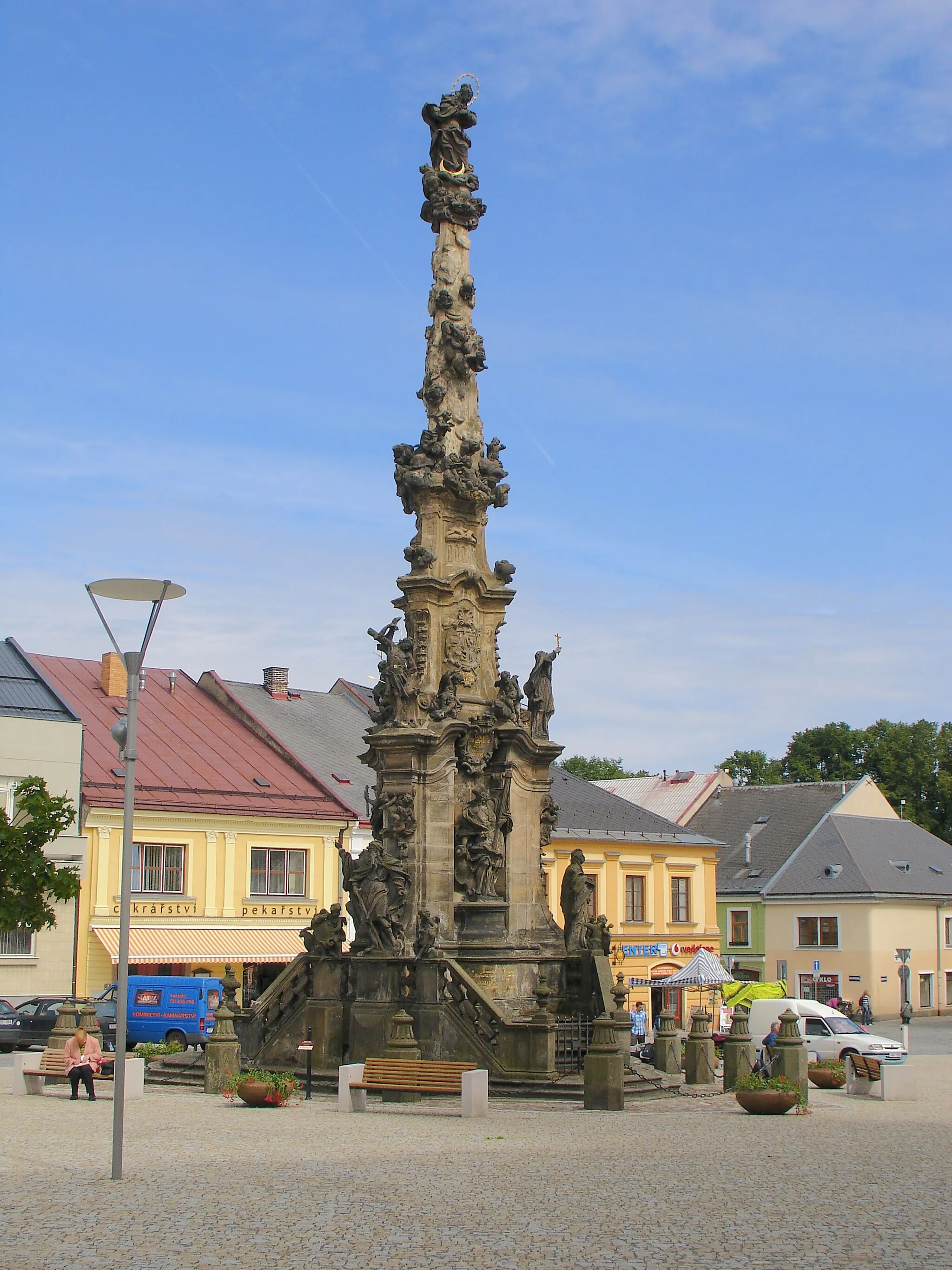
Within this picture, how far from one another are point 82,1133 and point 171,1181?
13.2ft

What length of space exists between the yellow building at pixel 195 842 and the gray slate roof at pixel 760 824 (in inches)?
714

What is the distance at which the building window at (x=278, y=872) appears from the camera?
1836 inches

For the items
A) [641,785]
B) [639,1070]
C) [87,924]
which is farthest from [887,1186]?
[641,785]

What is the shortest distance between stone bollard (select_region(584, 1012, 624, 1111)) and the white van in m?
11.6

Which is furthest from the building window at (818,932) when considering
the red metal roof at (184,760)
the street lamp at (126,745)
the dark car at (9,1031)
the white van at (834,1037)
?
the street lamp at (126,745)

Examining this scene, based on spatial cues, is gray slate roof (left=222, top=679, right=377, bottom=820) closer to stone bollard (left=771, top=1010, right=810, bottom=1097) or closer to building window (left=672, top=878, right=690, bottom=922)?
building window (left=672, top=878, right=690, bottom=922)

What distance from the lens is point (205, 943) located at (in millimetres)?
43656

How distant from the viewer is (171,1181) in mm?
13633

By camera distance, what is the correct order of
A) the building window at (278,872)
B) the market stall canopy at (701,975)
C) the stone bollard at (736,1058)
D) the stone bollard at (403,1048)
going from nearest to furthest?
the stone bollard at (403,1048) < the stone bollard at (736,1058) < the market stall canopy at (701,975) < the building window at (278,872)

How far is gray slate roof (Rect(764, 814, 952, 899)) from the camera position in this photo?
57.6 m

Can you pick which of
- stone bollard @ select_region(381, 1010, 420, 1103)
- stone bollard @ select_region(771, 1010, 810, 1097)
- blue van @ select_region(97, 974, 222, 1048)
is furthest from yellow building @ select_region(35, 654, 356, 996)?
stone bollard @ select_region(771, 1010, 810, 1097)

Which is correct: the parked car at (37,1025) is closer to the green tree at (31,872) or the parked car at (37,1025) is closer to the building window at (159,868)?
the green tree at (31,872)

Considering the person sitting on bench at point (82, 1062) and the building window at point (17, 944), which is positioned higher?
the building window at point (17, 944)

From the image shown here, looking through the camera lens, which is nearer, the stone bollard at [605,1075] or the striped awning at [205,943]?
the stone bollard at [605,1075]
